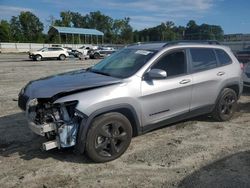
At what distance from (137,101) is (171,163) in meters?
1.10

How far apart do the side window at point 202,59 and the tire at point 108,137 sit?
2018 mm

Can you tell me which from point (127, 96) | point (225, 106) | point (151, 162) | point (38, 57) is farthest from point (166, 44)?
point (38, 57)

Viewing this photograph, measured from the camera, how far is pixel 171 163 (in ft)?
15.1

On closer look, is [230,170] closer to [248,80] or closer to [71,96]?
[71,96]

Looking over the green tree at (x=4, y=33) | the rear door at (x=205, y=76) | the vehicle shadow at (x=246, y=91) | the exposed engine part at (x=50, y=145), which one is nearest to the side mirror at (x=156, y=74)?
the rear door at (x=205, y=76)

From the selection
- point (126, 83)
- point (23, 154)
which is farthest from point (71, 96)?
point (23, 154)

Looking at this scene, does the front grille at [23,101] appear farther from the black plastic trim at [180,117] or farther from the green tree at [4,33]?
the green tree at [4,33]

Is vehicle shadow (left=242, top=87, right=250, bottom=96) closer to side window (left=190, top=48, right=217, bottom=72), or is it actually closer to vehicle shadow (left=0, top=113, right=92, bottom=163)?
side window (left=190, top=48, right=217, bottom=72)

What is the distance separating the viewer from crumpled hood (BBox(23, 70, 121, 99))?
4.45m

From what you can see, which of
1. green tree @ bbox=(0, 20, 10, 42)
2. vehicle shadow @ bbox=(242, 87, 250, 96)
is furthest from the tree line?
vehicle shadow @ bbox=(242, 87, 250, 96)

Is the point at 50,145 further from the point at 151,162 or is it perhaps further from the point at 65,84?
the point at 151,162

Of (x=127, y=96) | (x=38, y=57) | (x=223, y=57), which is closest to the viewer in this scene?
(x=127, y=96)

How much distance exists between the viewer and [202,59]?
6113mm

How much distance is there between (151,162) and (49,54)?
31.9 m
